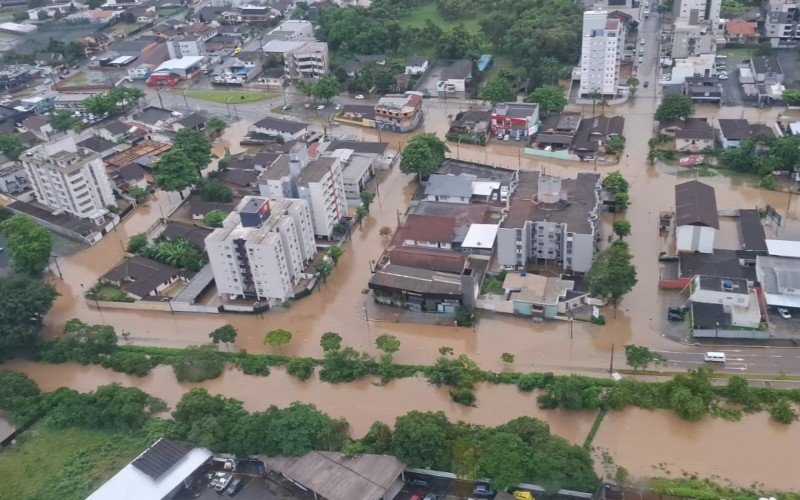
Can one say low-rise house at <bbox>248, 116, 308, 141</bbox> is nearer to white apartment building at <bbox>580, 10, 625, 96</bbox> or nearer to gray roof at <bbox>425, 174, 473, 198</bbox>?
gray roof at <bbox>425, 174, 473, 198</bbox>

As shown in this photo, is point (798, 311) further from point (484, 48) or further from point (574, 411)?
point (484, 48)

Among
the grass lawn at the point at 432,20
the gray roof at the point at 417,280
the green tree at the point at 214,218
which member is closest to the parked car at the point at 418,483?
the gray roof at the point at 417,280

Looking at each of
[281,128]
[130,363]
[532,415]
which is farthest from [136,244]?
[532,415]

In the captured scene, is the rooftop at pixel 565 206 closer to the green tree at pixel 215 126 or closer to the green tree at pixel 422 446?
the green tree at pixel 422 446

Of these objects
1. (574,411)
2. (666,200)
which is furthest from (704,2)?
(574,411)

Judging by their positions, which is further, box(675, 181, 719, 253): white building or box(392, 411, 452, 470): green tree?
box(675, 181, 719, 253): white building

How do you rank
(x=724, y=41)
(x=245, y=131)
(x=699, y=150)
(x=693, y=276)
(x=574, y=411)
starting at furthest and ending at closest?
(x=724, y=41)
(x=245, y=131)
(x=699, y=150)
(x=693, y=276)
(x=574, y=411)

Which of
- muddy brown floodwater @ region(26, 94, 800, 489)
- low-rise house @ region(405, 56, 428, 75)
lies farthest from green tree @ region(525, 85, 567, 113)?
low-rise house @ region(405, 56, 428, 75)
